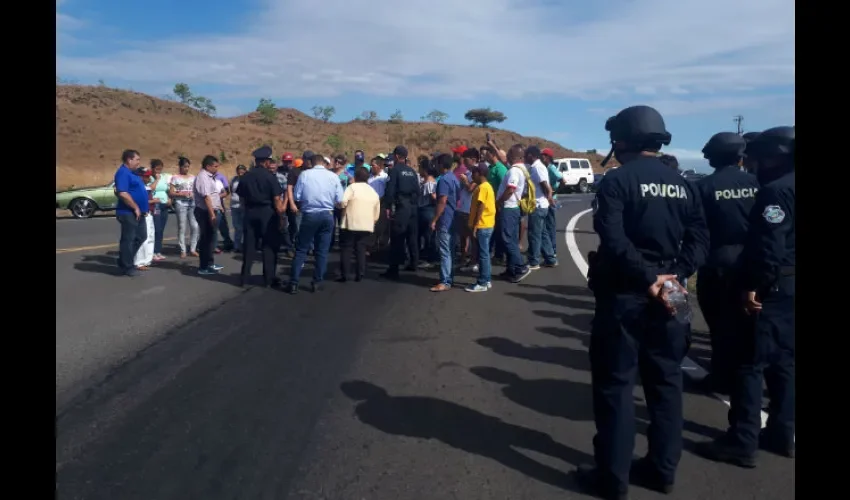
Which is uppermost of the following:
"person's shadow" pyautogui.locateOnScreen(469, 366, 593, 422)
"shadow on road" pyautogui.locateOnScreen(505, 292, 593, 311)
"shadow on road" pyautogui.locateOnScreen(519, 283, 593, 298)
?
"shadow on road" pyautogui.locateOnScreen(519, 283, 593, 298)

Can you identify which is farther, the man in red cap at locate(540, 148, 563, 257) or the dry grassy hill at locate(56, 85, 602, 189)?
the dry grassy hill at locate(56, 85, 602, 189)

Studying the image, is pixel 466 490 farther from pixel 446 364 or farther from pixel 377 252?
pixel 377 252

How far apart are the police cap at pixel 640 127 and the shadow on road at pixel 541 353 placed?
2777 mm

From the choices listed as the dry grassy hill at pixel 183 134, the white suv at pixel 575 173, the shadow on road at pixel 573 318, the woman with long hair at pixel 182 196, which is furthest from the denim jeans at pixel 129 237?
the white suv at pixel 575 173

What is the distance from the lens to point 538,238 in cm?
1133

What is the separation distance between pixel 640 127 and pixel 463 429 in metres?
2.27

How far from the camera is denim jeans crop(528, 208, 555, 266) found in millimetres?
11037

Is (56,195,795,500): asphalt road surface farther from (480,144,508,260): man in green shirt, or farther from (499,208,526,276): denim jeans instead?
(480,144,508,260): man in green shirt

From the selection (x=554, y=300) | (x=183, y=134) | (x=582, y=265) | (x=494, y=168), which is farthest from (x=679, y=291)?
(x=183, y=134)

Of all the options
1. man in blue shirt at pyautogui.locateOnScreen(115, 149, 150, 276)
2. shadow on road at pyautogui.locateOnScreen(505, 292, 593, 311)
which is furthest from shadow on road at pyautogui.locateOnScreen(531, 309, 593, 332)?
man in blue shirt at pyautogui.locateOnScreen(115, 149, 150, 276)

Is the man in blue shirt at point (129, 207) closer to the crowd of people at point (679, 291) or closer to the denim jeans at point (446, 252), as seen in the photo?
the denim jeans at point (446, 252)

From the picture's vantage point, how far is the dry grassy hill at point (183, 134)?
54.8 m

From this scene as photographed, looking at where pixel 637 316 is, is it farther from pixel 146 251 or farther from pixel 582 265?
pixel 146 251

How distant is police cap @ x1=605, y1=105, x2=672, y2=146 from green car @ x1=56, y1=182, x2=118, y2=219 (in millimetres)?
23378
